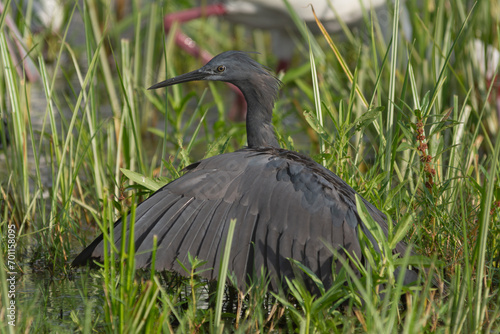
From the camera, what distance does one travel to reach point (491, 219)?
229 cm

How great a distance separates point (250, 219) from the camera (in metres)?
2.02

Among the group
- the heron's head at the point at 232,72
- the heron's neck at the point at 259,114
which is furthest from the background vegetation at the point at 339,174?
the heron's head at the point at 232,72

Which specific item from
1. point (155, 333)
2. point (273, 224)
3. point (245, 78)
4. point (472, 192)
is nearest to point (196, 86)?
point (245, 78)

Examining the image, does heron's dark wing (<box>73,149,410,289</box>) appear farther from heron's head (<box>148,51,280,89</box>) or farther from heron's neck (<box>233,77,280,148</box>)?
→ heron's head (<box>148,51,280,89</box>)

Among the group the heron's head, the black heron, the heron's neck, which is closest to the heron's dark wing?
the black heron

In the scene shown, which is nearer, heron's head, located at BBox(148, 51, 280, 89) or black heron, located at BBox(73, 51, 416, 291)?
black heron, located at BBox(73, 51, 416, 291)

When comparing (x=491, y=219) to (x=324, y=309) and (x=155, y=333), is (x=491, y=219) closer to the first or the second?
(x=324, y=309)

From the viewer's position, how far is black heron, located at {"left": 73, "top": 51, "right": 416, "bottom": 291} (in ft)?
6.43

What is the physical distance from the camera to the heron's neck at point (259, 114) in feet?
8.61

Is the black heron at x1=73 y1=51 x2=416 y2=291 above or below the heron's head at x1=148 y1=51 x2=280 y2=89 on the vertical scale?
below

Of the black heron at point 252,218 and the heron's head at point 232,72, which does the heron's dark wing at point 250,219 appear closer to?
the black heron at point 252,218

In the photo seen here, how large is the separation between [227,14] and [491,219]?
10.6 feet

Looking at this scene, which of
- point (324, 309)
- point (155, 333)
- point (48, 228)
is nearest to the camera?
point (155, 333)

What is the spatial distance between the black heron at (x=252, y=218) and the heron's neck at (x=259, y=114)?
0.44 metres
